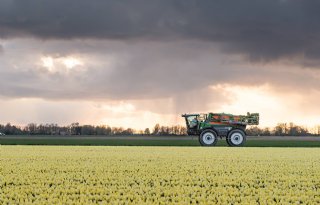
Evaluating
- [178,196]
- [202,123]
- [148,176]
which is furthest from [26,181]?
[202,123]

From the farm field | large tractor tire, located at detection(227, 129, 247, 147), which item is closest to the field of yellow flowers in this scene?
large tractor tire, located at detection(227, 129, 247, 147)

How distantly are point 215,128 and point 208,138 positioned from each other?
1019 millimetres

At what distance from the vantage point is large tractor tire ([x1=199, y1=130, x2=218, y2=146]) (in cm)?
3772

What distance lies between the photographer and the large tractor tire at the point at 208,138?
124ft

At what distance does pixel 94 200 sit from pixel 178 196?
65.6 inches

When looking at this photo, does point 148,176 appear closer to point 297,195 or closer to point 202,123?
point 297,195

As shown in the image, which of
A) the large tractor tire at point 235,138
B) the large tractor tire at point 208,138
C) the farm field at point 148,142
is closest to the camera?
the large tractor tire at point 208,138

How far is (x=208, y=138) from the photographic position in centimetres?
3781

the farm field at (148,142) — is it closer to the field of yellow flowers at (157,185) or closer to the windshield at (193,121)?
the windshield at (193,121)

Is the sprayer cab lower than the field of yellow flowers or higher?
higher

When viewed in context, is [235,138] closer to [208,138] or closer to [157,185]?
[208,138]

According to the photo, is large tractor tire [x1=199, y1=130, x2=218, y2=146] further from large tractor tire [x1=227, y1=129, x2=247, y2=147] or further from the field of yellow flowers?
the field of yellow flowers

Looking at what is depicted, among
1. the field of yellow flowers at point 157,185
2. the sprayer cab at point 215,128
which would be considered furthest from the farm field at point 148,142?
the field of yellow flowers at point 157,185

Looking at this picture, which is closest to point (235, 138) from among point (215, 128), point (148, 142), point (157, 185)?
point (215, 128)
